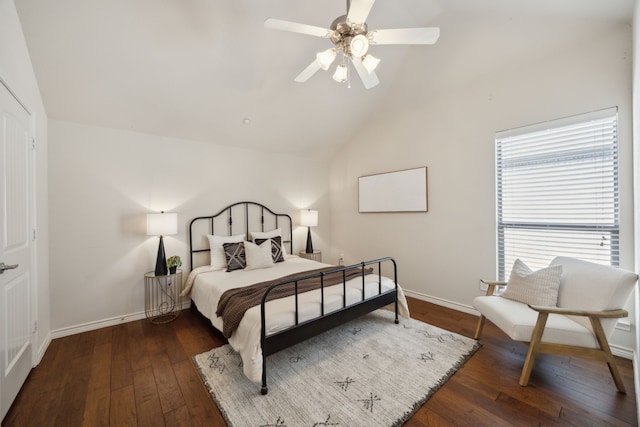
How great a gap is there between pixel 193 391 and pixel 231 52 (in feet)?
9.94

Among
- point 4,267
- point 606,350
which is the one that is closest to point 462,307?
point 606,350

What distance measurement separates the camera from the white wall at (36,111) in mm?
1727

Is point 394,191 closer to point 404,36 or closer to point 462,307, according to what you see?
point 462,307

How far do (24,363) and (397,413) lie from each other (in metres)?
2.71

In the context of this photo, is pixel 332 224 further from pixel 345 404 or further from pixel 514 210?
pixel 345 404

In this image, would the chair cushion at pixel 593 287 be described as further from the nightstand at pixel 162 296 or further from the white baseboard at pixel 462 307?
the nightstand at pixel 162 296

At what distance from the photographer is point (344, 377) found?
6.55ft

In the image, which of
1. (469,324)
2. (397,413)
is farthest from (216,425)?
(469,324)

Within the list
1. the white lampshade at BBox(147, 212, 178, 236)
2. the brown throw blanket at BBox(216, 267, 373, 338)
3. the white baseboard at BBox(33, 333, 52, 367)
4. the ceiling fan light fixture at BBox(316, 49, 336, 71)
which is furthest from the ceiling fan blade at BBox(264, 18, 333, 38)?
the white baseboard at BBox(33, 333, 52, 367)

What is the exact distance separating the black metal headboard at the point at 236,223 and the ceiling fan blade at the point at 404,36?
9.56ft

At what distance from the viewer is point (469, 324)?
290 cm

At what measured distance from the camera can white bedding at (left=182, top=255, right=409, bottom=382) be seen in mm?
1858

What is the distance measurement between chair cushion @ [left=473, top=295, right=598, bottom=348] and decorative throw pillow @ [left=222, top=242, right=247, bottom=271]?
273cm

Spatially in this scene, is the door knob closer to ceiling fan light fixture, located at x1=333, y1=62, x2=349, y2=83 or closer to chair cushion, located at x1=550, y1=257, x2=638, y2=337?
ceiling fan light fixture, located at x1=333, y1=62, x2=349, y2=83
